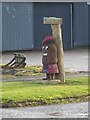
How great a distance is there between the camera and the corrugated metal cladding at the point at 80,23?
101 feet

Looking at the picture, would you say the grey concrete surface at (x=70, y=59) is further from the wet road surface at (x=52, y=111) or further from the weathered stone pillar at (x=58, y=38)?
the wet road surface at (x=52, y=111)

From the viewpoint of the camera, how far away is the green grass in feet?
36.8

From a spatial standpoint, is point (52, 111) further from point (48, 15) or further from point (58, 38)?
point (48, 15)

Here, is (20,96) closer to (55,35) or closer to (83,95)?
(83,95)

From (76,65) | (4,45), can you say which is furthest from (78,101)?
(4,45)

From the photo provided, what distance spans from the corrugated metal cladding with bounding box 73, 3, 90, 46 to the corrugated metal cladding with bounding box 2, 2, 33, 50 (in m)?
3.52

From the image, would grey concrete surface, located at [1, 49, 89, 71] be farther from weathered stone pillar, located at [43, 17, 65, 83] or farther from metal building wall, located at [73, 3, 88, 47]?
weathered stone pillar, located at [43, 17, 65, 83]

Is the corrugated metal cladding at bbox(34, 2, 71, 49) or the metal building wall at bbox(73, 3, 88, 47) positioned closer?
the corrugated metal cladding at bbox(34, 2, 71, 49)

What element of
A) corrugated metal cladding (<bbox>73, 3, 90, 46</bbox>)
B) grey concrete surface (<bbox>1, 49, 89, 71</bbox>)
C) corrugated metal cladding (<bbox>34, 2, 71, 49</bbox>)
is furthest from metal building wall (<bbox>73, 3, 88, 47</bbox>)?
grey concrete surface (<bbox>1, 49, 89, 71</bbox>)

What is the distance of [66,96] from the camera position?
11.7 metres

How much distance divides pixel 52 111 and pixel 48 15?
2059 centimetres

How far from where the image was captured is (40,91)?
1205 centimetres

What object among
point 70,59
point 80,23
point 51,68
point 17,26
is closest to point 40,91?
point 51,68

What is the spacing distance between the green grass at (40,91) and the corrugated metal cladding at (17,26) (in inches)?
558
